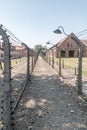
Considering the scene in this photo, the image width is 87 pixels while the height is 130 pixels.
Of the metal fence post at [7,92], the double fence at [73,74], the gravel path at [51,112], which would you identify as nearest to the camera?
the metal fence post at [7,92]

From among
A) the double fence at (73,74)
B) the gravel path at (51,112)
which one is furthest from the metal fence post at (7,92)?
the double fence at (73,74)

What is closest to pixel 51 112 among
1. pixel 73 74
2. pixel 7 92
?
pixel 7 92

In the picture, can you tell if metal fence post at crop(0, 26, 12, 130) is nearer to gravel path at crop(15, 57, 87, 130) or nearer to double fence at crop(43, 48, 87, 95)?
gravel path at crop(15, 57, 87, 130)

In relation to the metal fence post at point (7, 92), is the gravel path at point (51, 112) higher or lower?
lower

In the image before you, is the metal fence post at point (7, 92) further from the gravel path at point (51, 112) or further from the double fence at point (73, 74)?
the double fence at point (73, 74)

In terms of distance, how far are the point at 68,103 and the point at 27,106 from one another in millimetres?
1655

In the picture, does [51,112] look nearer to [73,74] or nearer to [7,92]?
[7,92]

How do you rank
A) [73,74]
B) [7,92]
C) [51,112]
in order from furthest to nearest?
[73,74], [51,112], [7,92]

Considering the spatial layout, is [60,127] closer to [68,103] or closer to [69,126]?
[69,126]

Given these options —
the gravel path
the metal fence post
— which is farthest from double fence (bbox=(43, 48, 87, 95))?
the metal fence post

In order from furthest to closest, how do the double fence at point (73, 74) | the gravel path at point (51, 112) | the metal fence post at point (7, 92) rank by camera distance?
the double fence at point (73, 74) → the gravel path at point (51, 112) → the metal fence post at point (7, 92)

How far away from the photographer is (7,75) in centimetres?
520

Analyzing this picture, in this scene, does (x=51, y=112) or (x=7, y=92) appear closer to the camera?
(x=7, y=92)

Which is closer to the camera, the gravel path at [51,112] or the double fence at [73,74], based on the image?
the gravel path at [51,112]
